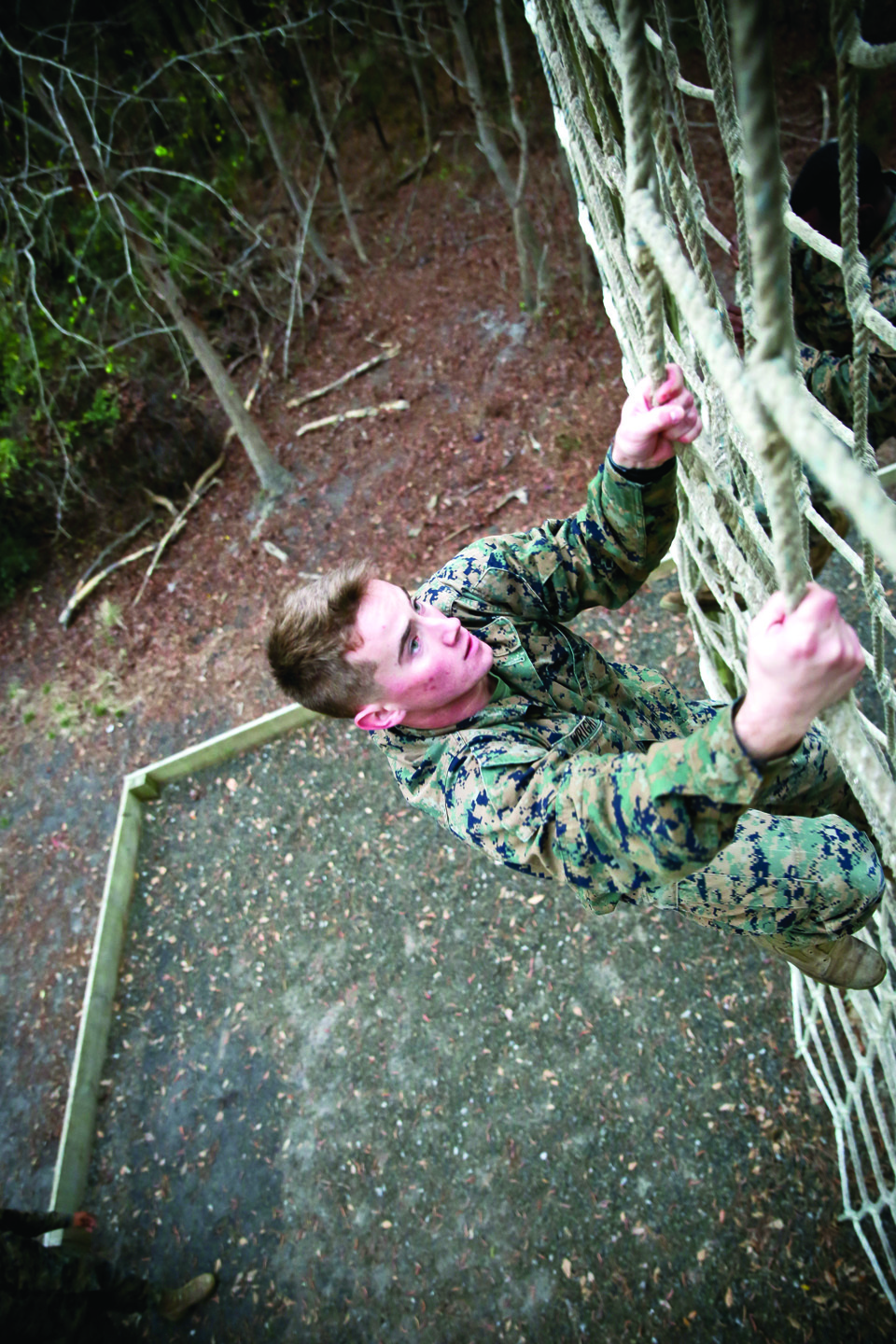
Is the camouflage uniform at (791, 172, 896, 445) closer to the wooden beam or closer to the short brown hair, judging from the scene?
the short brown hair

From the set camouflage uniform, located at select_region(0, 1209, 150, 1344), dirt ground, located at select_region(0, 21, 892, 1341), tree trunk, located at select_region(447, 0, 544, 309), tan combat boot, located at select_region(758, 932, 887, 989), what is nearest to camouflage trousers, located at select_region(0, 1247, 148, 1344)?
camouflage uniform, located at select_region(0, 1209, 150, 1344)

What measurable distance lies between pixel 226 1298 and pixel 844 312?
4039mm

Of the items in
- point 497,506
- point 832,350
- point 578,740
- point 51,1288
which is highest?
point 578,740

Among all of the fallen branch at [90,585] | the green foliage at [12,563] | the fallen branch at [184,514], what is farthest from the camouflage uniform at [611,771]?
the green foliage at [12,563]

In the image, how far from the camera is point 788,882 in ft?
4.50

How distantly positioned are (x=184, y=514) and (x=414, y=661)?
500cm

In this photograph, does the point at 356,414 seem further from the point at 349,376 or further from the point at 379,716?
the point at 379,716

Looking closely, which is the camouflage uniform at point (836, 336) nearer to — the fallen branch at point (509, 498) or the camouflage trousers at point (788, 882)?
the camouflage trousers at point (788, 882)

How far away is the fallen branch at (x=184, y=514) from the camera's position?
5.58 m

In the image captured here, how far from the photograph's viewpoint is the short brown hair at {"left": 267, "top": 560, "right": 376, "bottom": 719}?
140cm

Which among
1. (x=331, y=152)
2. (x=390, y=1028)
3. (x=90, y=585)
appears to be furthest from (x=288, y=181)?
(x=390, y=1028)

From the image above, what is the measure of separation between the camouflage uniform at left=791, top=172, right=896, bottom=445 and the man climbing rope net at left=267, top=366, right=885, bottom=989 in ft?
4.50

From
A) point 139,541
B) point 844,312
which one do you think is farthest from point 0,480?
point 844,312

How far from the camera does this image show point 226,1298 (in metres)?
2.68
